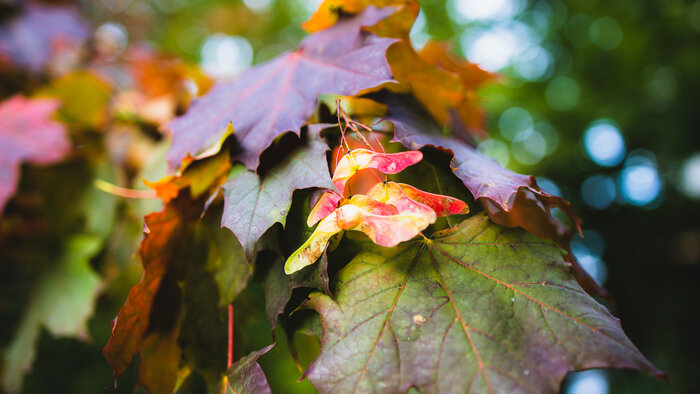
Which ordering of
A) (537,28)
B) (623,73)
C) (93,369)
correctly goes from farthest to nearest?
(537,28) → (623,73) → (93,369)

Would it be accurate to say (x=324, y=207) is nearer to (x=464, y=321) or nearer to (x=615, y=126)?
(x=464, y=321)

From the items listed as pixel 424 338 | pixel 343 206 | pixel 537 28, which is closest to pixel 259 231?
pixel 343 206

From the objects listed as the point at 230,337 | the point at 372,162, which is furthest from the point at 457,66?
the point at 230,337

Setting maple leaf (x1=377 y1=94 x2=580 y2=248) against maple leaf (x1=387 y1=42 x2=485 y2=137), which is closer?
maple leaf (x1=377 y1=94 x2=580 y2=248)

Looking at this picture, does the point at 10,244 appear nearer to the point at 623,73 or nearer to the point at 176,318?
the point at 176,318

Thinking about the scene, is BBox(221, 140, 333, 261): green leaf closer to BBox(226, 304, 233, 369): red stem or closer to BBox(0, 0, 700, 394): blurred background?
BBox(226, 304, 233, 369): red stem

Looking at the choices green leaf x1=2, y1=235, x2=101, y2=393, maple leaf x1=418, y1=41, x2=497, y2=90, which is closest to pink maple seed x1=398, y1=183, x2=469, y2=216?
maple leaf x1=418, y1=41, x2=497, y2=90
